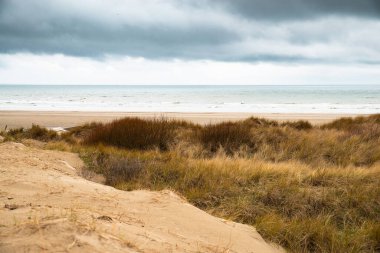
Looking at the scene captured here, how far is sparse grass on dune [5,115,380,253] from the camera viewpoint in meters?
5.32

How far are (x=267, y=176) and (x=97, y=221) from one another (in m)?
4.86

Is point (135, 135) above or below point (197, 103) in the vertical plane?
below

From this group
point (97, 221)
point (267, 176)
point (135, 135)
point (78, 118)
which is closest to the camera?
point (97, 221)

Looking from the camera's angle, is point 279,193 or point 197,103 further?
point 197,103

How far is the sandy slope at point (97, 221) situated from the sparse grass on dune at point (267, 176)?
83 centimetres

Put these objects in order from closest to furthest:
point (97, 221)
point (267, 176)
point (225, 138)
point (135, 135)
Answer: point (97, 221) < point (267, 176) < point (135, 135) < point (225, 138)

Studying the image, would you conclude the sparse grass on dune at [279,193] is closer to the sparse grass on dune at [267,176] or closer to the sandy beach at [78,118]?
the sparse grass on dune at [267,176]

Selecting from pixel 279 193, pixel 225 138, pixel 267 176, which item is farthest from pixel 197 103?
pixel 279 193

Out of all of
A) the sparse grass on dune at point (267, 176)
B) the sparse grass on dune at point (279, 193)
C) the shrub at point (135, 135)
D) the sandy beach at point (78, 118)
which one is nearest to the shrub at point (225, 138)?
the sparse grass on dune at point (267, 176)

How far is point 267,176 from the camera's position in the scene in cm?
754

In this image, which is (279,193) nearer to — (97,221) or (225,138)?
(97,221)

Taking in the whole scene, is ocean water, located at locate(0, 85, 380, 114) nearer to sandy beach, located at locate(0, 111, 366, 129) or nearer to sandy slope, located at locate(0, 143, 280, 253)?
sandy beach, located at locate(0, 111, 366, 129)

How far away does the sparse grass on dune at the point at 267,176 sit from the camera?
17.5ft

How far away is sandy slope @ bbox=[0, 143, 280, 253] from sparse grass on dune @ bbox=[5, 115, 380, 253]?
32.7 inches
